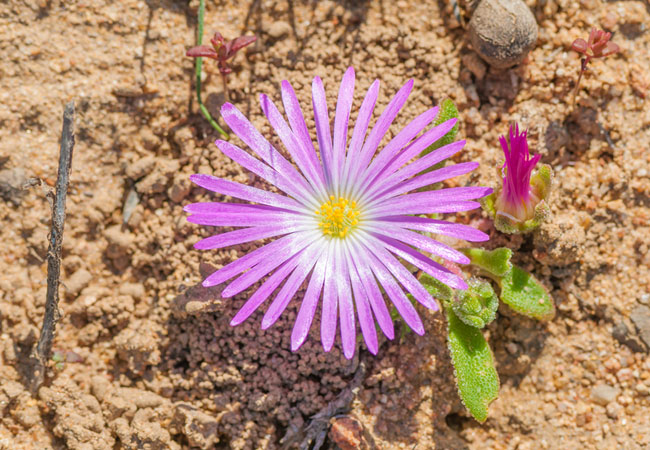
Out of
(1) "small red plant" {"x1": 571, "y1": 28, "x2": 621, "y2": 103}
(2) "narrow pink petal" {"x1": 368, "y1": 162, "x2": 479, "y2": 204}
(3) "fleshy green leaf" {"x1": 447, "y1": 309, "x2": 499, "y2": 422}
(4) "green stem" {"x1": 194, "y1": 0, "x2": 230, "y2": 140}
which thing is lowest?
(3) "fleshy green leaf" {"x1": 447, "y1": 309, "x2": 499, "y2": 422}

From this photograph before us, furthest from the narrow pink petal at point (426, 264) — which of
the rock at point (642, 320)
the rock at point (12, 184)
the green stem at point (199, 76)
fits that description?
the rock at point (12, 184)

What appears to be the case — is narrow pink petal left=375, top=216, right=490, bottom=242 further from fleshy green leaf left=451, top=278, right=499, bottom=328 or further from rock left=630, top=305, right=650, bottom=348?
rock left=630, top=305, right=650, bottom=348

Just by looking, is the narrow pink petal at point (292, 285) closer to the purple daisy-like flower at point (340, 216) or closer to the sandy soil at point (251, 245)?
the purple daisy-like flower at point (340, 216)

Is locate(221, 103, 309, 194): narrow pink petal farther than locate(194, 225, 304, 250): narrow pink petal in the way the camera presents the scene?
Yes

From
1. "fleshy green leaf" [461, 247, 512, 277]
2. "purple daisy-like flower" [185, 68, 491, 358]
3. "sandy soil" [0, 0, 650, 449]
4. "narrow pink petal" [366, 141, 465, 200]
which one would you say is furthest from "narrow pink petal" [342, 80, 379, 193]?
"fleshy green leaf" [461, 247, 512, 277]

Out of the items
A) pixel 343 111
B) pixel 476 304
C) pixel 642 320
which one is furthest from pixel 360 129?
pixel 642 320

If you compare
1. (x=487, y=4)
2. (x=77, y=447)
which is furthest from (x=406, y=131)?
(x=77, y=447)
